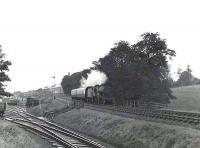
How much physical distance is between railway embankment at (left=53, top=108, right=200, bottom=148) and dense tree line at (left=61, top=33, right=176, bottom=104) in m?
14.2

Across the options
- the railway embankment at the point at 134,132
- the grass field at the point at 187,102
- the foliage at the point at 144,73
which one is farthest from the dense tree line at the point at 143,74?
the railway embankment at the point at 134,132

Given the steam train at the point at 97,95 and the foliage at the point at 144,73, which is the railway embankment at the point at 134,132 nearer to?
the steam train at the point at 97,95

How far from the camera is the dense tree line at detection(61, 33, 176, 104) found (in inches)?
2351

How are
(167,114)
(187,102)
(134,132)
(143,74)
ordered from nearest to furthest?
(134,132) → (167,114) → (143,74) → (187,102)

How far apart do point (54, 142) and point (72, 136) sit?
3111mm

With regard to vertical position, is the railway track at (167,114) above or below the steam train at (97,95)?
below

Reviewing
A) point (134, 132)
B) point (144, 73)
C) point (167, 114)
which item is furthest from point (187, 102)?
point (134, 132)

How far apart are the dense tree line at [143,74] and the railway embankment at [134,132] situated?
46.7 ft

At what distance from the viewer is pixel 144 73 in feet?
199

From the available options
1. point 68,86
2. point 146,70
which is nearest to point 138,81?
point 146,70

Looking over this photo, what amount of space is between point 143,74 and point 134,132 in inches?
1134

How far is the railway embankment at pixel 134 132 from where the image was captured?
25.7 m

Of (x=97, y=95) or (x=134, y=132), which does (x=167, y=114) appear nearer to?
(x=134, y=132)

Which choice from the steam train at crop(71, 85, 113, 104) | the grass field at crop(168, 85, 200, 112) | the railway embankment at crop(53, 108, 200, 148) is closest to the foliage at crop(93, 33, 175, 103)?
the steam train at crop(71, 85, 113, 104)
